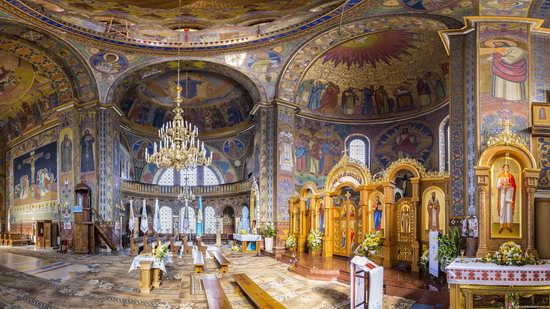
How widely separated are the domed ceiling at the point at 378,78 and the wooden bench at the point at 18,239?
16.9 m

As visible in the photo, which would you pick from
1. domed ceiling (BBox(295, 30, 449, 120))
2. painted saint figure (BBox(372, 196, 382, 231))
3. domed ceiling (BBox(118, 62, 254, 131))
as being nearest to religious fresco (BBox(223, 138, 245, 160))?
domed ceiling (BBox(118, 62, 254, 131))

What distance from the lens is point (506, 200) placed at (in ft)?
35.0

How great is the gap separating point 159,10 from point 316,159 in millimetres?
10238

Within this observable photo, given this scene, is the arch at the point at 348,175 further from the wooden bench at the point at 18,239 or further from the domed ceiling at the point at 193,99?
the wooden bench at the point at 18,239

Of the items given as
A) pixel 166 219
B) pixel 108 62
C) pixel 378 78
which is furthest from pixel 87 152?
pixel 378 78

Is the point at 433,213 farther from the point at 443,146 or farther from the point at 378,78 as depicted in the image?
the point at 378,78

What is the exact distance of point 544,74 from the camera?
1251 centimetres

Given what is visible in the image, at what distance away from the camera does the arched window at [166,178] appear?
2855 cm

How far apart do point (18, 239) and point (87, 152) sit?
9300mm

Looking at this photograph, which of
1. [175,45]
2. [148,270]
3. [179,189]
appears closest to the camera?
[148,270]

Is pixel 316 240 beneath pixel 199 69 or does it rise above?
beneath

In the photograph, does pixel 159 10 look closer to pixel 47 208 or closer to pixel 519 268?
pixel 47 208

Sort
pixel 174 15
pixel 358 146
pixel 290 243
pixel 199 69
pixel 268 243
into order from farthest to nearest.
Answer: pixel 358 146
pixel 199 69
pixel 268 243
pixel 290 243
pixel 174 15

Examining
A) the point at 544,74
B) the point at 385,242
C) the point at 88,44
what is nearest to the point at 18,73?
the point at 88,44
